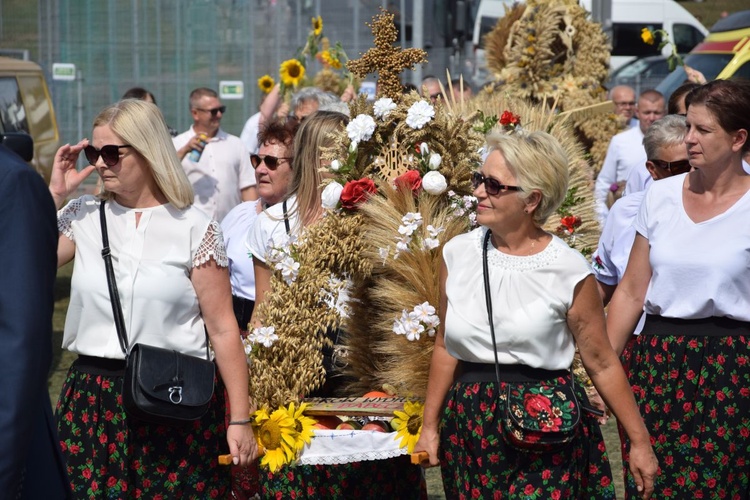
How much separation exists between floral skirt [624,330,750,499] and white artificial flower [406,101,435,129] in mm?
1099

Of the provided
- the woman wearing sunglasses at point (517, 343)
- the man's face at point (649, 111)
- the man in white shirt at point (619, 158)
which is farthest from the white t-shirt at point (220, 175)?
the woman wearing sunglasses at point (517, 343)

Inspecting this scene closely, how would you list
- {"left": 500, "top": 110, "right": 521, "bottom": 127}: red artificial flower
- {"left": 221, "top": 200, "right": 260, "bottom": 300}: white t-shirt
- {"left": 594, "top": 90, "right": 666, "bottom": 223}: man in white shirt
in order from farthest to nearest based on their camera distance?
1. {"left": 594, "top": 90, "right": 666, "bottom": 223}: man in white shirt
2. {"left": 221, "top": 200, "right": 260, "bottom": 300}: white t-shirt
3. {"left": 500, "top": 110, "right": 521, "bottom": 127}: red artificial flower

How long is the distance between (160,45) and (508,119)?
614 inches

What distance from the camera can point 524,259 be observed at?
11.5ft

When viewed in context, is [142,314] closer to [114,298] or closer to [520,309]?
[114,298]

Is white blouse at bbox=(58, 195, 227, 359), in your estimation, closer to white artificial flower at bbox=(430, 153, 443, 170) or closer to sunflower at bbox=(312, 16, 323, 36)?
white artificial flower at bbox=(430, 153, 443, 170)

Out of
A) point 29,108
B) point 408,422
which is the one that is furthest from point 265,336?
point 29,108

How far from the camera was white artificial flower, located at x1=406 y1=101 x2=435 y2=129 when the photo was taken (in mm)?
4145

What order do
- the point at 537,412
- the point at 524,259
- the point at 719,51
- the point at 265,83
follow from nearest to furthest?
1. the point at 537,412
2. the point at 524,259
3. the point at 265,83
4. the point at 719,51

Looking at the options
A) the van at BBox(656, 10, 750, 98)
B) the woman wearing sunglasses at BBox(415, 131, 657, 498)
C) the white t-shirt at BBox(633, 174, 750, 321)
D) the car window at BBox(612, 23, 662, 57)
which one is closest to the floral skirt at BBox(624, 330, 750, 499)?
the white t-shirt at BBox(633, 174, 750, 321)

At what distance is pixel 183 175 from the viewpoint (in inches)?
153

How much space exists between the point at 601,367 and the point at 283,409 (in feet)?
3.70

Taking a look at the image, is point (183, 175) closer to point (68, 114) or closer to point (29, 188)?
point (29, 188)

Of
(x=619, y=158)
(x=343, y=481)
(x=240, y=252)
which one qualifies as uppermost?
(x=240, y=252)
